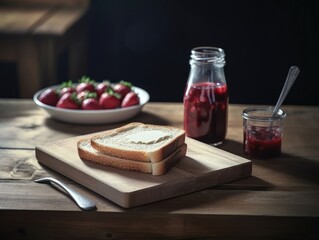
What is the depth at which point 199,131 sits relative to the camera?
1.67 metres

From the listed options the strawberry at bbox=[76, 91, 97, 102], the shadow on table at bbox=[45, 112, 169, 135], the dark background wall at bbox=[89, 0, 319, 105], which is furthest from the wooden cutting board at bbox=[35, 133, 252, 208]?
the dark background wall at bbox=[89, 0, 319, 105]

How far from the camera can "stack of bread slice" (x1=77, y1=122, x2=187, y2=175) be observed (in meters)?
1.37

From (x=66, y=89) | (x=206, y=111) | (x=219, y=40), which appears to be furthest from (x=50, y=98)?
(x=219, y=40)

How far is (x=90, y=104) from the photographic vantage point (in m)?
1.87

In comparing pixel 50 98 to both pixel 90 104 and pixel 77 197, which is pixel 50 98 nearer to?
pixel 90 104

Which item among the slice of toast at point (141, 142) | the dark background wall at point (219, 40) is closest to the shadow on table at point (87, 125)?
the slice of toast at point (141, 142)

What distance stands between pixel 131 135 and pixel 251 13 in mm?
1888

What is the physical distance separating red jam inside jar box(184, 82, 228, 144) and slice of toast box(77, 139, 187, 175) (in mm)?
192

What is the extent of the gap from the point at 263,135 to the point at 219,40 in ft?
5.89

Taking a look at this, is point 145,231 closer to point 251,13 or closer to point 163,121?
point 163,121

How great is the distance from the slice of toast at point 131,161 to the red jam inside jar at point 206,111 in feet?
0.63

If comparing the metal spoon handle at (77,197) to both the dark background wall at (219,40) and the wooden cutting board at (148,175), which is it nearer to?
the wooden cutting board at (148,175)

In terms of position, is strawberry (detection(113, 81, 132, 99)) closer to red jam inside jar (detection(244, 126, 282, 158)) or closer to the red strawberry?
the red strawberry

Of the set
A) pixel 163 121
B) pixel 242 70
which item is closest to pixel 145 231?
pixel 163 121
